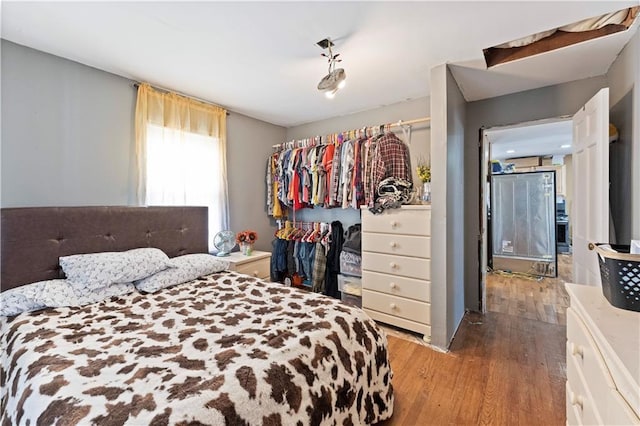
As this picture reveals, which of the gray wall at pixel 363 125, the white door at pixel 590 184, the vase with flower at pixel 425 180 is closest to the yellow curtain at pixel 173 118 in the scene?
the gray wall at pixel 363 125

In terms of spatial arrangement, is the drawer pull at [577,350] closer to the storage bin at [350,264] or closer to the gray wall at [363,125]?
the storage bin at [350,264]

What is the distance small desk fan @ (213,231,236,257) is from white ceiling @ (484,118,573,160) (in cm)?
319

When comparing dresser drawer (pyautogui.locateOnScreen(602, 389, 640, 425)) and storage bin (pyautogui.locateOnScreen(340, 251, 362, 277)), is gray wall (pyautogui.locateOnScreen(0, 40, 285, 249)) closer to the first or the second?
storage bin (pyautogui.locateOnScreen(340, 251, 362, 277))

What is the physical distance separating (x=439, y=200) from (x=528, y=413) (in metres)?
1.44

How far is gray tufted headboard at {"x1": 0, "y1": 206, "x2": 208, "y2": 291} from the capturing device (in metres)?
1.67

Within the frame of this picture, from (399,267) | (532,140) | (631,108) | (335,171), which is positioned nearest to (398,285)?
(399,267)

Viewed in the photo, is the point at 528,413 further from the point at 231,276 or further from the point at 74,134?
the point at 74,134

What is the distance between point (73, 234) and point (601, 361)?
2.81 meters

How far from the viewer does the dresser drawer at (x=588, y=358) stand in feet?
2.40

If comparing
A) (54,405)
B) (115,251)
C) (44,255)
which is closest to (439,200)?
(54,405)

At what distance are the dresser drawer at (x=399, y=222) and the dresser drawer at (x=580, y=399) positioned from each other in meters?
1.29

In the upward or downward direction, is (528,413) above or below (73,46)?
below

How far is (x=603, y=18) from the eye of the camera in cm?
167

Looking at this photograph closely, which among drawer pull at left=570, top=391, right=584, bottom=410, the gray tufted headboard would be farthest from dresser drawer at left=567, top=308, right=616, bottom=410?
the gray tufted headboard
